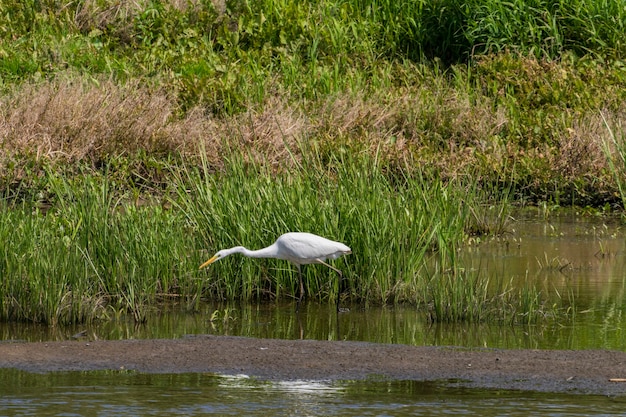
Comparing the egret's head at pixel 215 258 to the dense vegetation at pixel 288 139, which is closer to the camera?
the egret's head at pixel 215 258

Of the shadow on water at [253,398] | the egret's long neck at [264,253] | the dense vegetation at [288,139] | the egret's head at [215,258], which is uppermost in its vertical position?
the dense vegetation at [288,139]

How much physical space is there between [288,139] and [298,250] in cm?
551

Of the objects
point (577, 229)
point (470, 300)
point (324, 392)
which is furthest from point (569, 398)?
point (577, 229)

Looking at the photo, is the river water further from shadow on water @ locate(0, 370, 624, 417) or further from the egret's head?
the egret's head

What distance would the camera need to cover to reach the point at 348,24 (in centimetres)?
1831

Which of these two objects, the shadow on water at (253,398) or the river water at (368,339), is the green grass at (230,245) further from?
the shadow on water at (253,398)

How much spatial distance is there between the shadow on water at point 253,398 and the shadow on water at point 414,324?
125 cm

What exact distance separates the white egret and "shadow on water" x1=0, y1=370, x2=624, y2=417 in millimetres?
1850

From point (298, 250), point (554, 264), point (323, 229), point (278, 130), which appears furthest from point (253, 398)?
point (278, 130)

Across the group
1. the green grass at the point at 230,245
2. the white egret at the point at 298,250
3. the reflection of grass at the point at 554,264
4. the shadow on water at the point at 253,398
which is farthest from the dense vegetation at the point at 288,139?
the shadow on water at the point at 253,398

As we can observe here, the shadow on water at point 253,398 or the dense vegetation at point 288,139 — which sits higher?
the dense vegetation at point 288,139

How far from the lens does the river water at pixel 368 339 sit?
6387mm

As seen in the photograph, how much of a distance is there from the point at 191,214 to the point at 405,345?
2823 mm

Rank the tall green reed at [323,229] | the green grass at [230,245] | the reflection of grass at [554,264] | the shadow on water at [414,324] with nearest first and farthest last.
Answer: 1. the shadow on water at [414,324]
2. the green grass at [230,245]
3. the tall green reed at [323,229]
4. the reflection of grass at [554,264]
